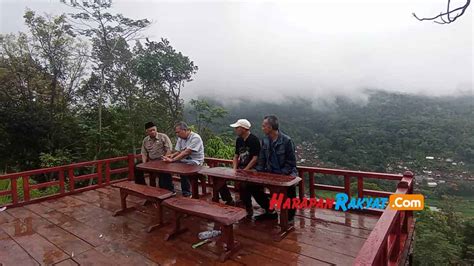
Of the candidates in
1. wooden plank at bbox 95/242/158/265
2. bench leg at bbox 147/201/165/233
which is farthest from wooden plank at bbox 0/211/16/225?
bench leg at bbox 147/201/165/233

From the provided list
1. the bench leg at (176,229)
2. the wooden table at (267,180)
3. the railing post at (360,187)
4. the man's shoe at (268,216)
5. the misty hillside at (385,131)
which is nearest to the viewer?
the wooden table at (267,180)

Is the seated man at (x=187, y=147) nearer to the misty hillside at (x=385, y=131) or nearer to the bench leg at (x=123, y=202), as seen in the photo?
the bench leg at (x=123, y=202)

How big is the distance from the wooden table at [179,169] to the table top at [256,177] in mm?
175

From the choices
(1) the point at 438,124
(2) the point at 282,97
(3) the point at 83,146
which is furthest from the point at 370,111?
(3) the point at 83,146

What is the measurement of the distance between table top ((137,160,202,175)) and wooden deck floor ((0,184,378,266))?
0.68 metres

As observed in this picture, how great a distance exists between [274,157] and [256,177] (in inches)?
17.5

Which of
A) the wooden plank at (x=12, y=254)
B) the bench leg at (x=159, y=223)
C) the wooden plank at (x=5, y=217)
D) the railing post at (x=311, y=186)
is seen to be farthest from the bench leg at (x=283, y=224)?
the wooden plank at (x=5, y=217)

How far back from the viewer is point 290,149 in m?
3.69

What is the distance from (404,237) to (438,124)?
32.2m

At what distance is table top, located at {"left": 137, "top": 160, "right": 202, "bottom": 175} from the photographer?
4.03 m

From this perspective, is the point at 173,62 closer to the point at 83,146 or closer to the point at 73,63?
the point at 73,63

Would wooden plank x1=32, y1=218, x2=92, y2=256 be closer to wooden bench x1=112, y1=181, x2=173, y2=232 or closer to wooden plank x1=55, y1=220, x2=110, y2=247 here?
wooden plank x1=55, y1=220, x2=110, y2=247

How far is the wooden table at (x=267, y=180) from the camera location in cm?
326

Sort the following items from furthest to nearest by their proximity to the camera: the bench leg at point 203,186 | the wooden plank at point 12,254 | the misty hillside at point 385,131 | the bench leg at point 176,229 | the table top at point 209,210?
the misty hillside at point 385,131, the bench leg at point 203,186, the bench leg at point 176,229, the wooden plank at point 12,254, the table top at point 209,210
